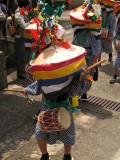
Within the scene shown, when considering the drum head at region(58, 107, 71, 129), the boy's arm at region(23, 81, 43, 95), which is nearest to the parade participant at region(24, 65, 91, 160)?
the boy's arm at region(23, 81, 43, 95)

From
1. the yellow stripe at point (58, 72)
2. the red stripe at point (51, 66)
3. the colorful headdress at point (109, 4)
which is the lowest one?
the colorful headdress at point (109, 4)

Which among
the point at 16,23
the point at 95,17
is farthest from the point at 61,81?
the point at 16,23

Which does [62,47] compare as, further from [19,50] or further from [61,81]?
[19,50]

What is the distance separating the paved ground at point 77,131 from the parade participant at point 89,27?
0.92 meters

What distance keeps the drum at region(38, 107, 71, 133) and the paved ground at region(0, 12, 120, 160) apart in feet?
2.54

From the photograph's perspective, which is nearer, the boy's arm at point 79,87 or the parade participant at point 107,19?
the boy's arm at point 79,87

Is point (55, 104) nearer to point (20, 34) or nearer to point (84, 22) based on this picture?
point (84, 22)

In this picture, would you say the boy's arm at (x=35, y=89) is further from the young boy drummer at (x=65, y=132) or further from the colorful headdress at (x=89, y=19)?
the colorful headdress at (x=89, y=19)

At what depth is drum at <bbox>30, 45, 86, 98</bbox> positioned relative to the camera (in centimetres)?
285

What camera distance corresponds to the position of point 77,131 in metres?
4.37

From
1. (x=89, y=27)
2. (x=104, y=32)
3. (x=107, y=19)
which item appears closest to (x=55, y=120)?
(x=89, y=27)

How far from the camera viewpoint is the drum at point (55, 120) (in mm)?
3084

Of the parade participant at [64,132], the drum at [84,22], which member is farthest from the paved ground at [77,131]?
the drum at [84,22]

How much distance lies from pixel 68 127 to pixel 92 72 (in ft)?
7.49
